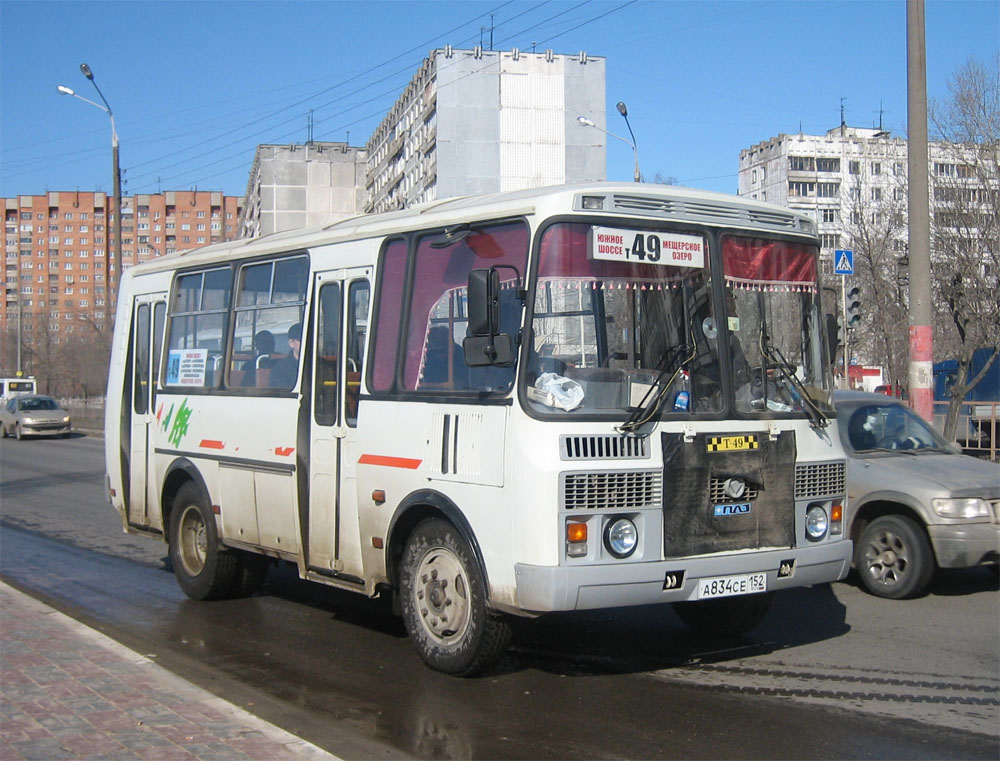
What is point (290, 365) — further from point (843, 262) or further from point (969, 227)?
point (969, 227)

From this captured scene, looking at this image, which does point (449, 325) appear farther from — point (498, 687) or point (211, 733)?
point (211, 733)

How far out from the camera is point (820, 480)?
697cm

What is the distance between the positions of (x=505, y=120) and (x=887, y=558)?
2552 inches

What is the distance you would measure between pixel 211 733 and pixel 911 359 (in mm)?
10789

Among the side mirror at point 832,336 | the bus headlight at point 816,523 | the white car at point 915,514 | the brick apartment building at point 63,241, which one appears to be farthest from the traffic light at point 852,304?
the brick apartment building at point 63,241

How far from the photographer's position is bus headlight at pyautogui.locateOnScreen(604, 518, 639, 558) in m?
6.04

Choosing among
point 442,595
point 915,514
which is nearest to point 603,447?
point 442,595

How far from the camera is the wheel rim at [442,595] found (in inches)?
259

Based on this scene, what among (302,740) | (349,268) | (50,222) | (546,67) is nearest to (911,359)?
(349,268)

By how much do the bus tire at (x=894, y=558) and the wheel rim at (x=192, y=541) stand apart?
5769mm

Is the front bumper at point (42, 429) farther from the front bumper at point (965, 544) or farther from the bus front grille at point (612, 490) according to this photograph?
the bus front grille at point (612, 490)

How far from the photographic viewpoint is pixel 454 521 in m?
6.50

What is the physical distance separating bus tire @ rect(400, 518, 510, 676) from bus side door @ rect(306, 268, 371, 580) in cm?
72

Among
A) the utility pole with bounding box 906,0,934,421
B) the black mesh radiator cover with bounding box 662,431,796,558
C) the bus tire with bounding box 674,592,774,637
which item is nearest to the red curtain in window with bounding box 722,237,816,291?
the black mesh radiator cover with bounding box 662,431,796,558
